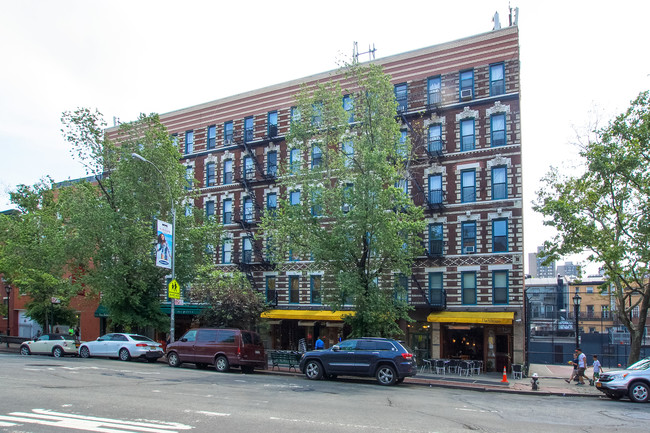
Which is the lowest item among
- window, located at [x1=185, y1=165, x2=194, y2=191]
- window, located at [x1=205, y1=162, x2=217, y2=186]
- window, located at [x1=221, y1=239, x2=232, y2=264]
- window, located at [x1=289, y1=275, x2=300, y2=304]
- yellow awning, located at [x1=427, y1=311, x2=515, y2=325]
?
yellow awning, located at [x1=427, y1=311, x2=515, y2=325]

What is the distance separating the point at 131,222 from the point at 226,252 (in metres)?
9.73

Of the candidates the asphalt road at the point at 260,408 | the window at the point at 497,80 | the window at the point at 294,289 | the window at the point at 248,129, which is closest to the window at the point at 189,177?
the window at the point at 248,129

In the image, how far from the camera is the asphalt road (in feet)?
33.2

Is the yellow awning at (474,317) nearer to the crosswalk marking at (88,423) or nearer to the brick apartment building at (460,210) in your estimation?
the brick apartment building at (460,210)

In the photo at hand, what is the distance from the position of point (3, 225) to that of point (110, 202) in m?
12.9

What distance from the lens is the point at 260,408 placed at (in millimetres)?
12273

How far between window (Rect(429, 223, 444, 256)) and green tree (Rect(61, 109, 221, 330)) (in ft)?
40.4

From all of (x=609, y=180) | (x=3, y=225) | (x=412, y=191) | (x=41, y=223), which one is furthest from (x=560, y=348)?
(x=3, y=225)

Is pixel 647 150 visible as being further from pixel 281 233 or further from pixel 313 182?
pixel 281 233

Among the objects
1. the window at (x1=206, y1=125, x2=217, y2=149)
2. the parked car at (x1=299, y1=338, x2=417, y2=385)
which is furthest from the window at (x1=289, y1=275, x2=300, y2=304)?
the parked car at (x1=299, y1=338, x2=417, y2=385)

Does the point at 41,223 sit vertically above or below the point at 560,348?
above

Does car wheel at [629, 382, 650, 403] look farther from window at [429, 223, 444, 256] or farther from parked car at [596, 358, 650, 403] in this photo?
window at [429, 223, 444, 256]

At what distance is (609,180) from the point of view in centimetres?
2295

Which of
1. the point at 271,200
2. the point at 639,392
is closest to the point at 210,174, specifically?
the point at 271,200
